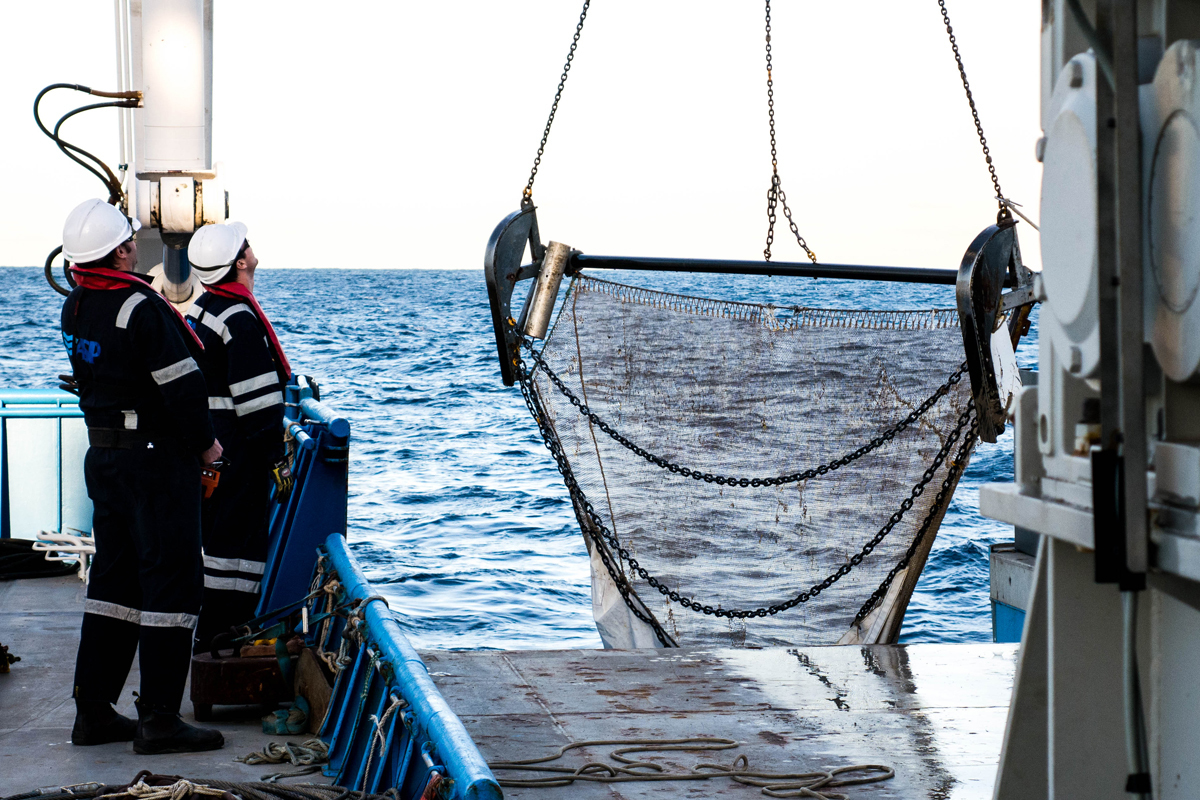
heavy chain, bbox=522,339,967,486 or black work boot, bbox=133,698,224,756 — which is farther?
heavy chain, bbox=522,339,967,486

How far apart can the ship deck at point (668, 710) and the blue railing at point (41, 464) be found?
0.86 m

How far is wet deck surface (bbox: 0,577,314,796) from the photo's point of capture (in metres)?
3.47

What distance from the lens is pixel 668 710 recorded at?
4445mm

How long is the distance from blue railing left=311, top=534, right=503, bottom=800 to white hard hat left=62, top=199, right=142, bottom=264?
48.2 inches

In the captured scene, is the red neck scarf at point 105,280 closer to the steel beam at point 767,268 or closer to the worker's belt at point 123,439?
the worker's belt at point 123,439

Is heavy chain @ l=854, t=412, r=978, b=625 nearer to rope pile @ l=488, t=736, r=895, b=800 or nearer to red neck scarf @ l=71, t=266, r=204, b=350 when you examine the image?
rope pile @ l=488, t=736, r=895, b=800

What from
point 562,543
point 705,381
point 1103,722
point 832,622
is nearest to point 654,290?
point 705,381

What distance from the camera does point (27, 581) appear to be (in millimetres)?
5973

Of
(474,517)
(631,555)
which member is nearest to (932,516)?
(631,555)

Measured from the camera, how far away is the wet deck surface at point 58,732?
3.47 meters

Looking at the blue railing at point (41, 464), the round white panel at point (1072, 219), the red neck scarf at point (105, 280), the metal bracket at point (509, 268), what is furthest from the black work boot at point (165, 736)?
the blue railing at point (41, 464)

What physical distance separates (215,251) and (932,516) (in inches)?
141

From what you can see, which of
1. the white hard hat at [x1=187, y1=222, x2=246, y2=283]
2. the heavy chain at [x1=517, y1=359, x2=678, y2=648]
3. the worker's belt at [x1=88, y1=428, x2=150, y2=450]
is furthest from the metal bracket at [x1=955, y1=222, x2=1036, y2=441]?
the worker's belt at [x1=88, y1=428, x2=150, y2=450]

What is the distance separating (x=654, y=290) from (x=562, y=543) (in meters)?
7.67
